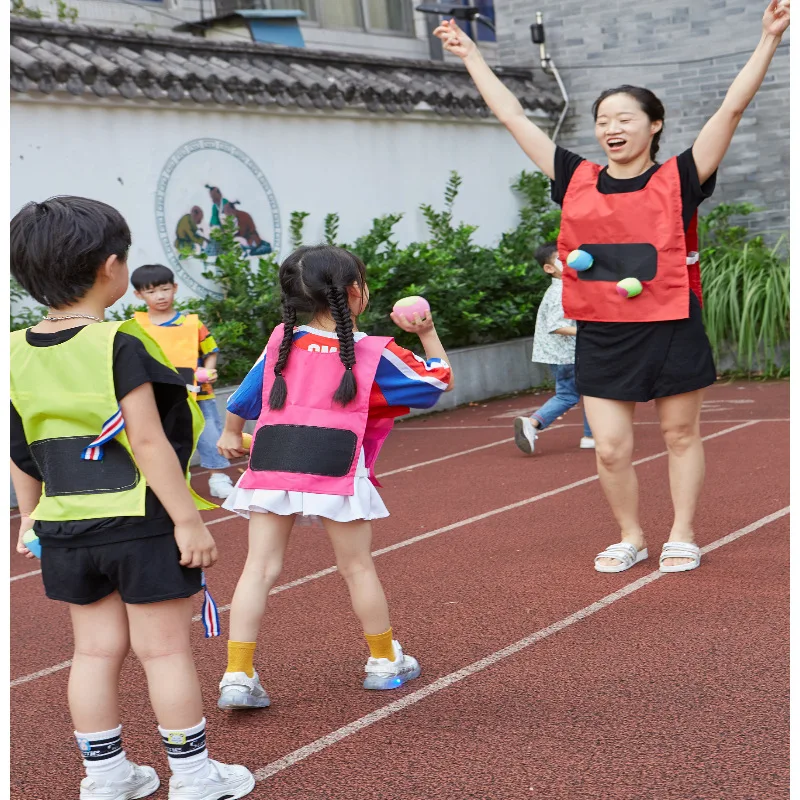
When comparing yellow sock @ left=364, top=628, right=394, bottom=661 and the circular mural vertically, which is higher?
the circular mural

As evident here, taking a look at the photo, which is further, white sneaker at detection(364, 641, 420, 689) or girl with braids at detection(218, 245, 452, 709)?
white sneaker at detection(364, 641, 420, 689)

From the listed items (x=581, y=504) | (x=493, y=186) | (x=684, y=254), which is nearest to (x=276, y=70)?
(x=493, y=186)

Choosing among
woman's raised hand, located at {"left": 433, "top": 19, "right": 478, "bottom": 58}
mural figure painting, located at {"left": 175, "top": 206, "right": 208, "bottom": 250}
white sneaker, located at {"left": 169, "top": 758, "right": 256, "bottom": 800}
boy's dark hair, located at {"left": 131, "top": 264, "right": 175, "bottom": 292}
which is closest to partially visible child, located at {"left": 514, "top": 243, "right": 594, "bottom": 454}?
boy's dark hair, located at {"left": 131, "top": 264, "right": 175, "bottom": 292}

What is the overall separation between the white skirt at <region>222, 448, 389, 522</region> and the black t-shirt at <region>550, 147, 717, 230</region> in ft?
6.31

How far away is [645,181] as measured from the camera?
16.6ft

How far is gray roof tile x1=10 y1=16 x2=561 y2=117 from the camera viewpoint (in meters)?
10.2

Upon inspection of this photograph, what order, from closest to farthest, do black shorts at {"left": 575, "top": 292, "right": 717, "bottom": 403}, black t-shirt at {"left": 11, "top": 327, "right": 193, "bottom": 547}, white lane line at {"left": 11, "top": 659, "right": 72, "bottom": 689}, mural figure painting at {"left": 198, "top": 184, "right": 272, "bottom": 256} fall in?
black t-shirt at {"left": 11, "top": 327, "right": 193, "bottom": 547}, white lane line at {"left": 11, "top": 659, "right": 72, "bottom": 689}, black shorts at {"left": 575, "top": 292, "right": 717, "bottom": 403}, mural figure painting at {"left": 198, "top": 184, "right": 272, "bottom": 256}

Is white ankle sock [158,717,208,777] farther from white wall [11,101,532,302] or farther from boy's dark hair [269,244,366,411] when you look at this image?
white wall [11,101,532,302]

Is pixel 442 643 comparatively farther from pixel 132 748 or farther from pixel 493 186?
pixel 493 186

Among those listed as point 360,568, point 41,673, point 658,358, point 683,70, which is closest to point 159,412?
point 360,568

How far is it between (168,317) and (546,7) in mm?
9315

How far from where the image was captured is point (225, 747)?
362 centimetres

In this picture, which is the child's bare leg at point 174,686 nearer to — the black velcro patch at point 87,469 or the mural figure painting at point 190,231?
the black velcro patch at point 87,469

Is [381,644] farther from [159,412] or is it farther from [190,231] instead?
[190,231]
